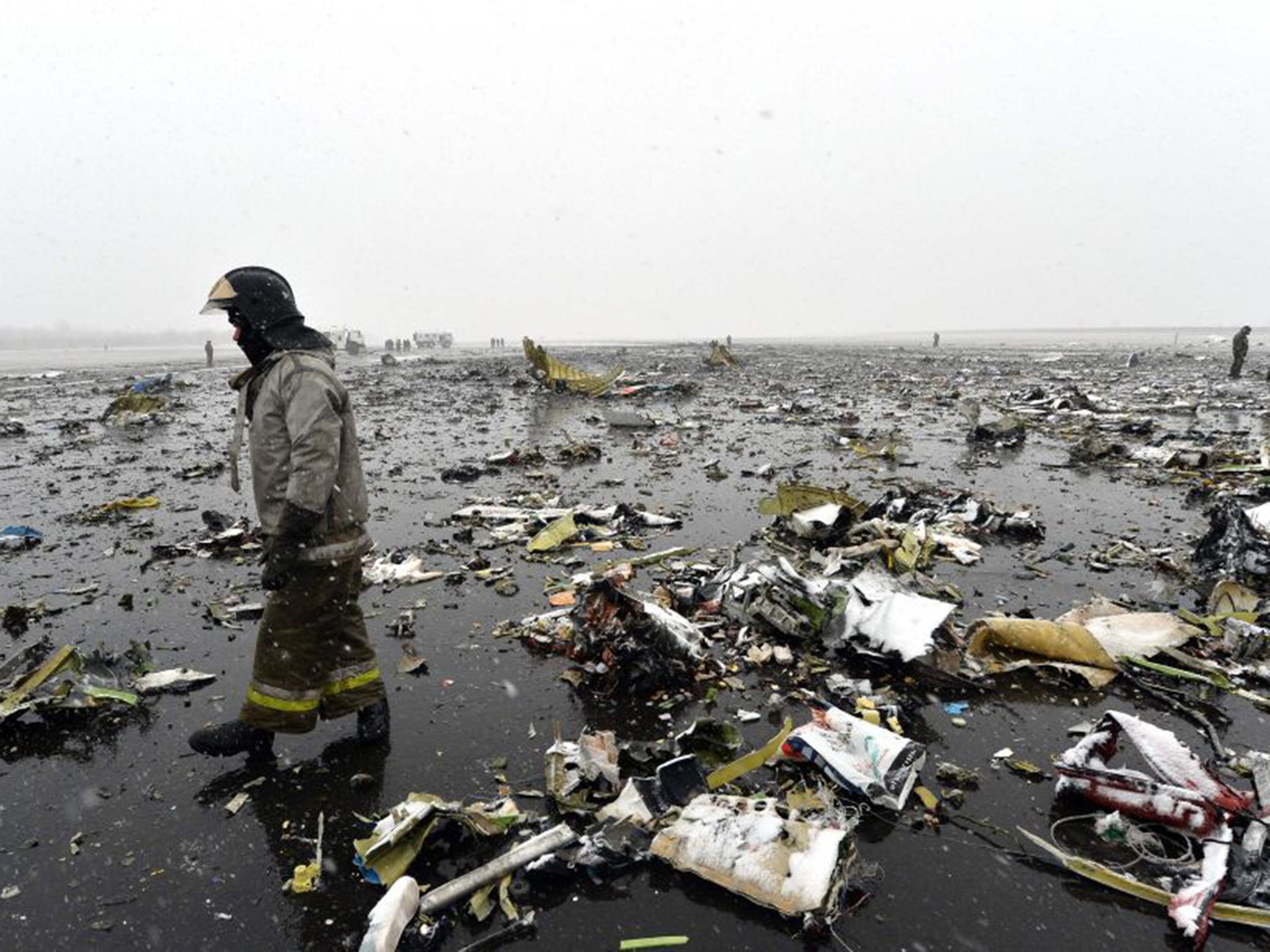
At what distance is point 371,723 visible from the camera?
10.3 ft

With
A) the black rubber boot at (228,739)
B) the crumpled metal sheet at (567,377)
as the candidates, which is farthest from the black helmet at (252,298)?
the crumpled metal sheet at (567,377)

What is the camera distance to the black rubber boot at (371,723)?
123 inches

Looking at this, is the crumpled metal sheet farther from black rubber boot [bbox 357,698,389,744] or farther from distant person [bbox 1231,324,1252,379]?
distant person [bbox 1231,324,1252,379]

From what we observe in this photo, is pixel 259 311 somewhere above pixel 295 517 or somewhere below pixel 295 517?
above

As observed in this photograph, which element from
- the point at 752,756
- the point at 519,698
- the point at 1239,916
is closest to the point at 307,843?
the point at 519,698

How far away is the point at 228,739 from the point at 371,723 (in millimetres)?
606

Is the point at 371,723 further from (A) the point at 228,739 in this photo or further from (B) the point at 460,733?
(A) the point at 228,739

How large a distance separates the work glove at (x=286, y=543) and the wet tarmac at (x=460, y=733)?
0.95 m

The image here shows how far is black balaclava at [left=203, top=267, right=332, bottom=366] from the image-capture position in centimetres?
276

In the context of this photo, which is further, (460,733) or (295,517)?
(460,733)

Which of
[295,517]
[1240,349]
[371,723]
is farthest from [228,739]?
[1240,349]

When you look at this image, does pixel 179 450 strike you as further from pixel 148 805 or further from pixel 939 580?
pixel 939 580

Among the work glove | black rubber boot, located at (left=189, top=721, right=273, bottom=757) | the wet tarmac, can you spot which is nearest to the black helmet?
the work glove

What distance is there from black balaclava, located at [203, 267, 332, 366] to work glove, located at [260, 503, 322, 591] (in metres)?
0.71
